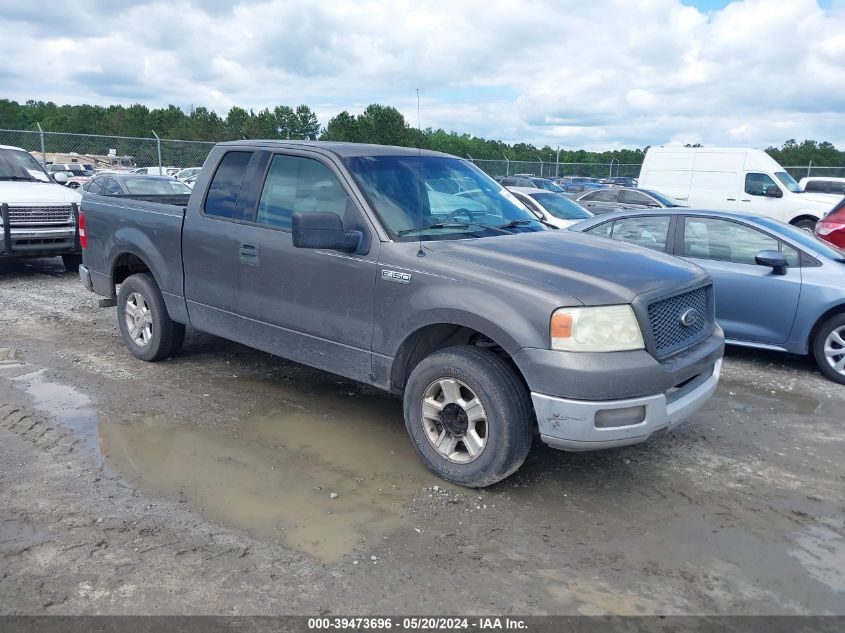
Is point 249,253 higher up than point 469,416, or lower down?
higher up

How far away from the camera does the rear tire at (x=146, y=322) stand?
6129 mm

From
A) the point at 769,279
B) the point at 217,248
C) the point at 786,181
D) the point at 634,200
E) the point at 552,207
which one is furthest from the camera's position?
the point at 786,181

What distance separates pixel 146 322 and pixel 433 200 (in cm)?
314

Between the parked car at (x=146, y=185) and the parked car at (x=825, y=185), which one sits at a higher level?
the parked car at (x=825, y=185)

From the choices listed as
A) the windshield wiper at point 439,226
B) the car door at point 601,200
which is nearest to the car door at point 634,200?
the car door at point 601,200

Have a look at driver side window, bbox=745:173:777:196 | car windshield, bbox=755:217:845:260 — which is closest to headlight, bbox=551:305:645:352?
car windshield, bbox=755:217:845:260

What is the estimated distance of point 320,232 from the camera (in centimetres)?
422

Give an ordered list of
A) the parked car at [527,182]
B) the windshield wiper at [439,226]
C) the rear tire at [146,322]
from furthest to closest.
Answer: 1. the parked car at [527,182]
2. the rear tire at [146,322]
3. the windshield wiper at [439,226]

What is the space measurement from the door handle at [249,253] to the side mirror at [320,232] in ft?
2.78

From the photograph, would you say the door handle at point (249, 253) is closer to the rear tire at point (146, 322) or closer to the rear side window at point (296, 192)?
the rear side window at point (296, 192)

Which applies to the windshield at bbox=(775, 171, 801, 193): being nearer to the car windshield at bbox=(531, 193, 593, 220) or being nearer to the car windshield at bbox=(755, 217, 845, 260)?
the car windshield at bbox=(531, 193, 593, 220)

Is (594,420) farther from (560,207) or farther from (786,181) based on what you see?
(786,181)

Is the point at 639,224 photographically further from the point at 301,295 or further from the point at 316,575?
the point at 316,575

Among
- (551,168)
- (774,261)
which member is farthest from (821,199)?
(551,168)
